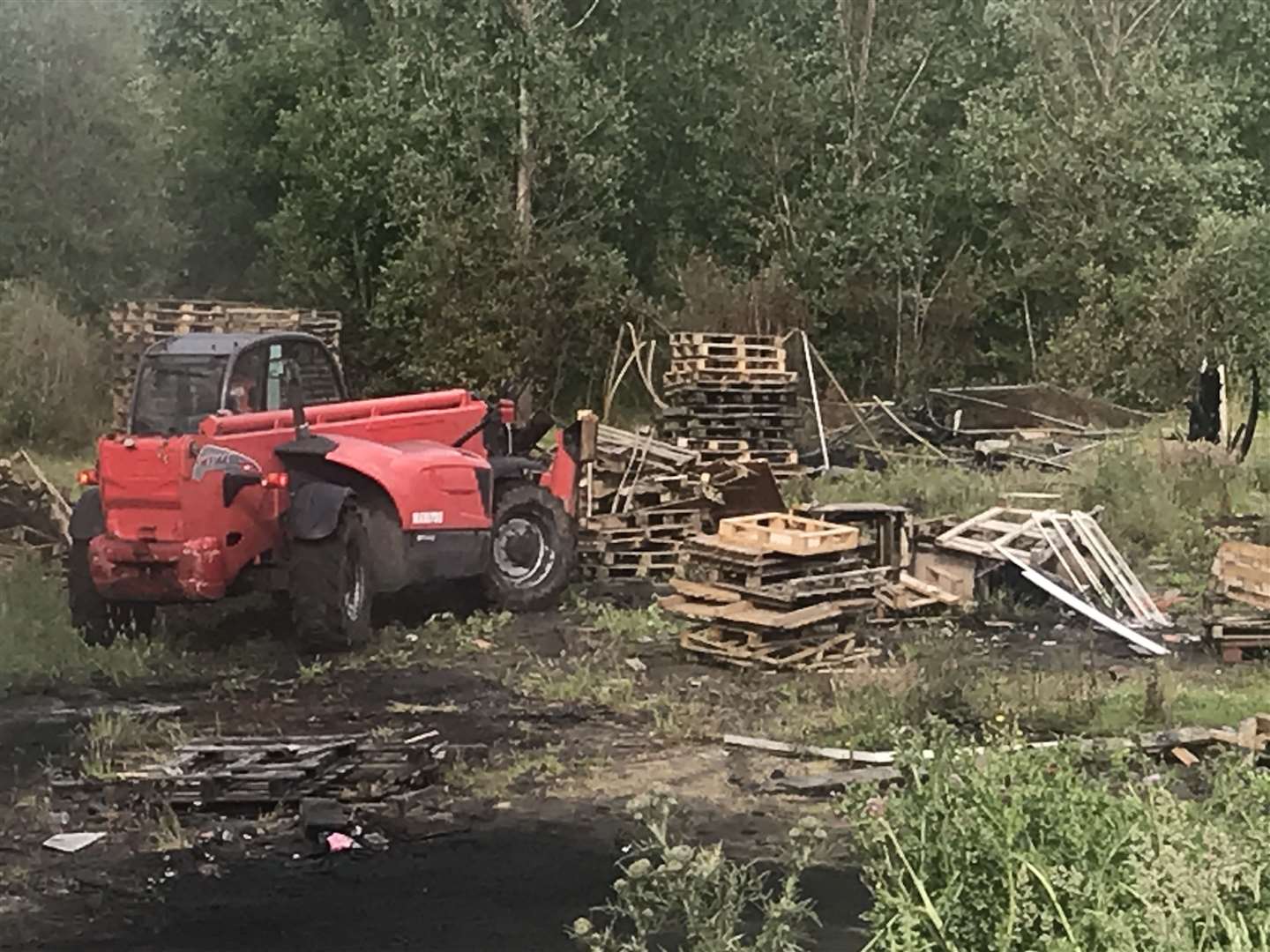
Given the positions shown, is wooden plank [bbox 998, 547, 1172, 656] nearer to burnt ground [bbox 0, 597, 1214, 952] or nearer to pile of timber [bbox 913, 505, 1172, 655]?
pile of timber [bbox 913, 505, 1172, 655]

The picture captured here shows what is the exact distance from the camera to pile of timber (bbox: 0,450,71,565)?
1289 cm

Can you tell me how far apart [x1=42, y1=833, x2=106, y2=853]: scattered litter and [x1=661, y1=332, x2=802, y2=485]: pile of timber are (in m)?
9.37

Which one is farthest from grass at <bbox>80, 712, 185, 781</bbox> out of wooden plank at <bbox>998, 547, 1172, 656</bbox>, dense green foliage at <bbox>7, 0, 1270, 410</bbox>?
dense green foliage at <bbox>7, 0, 1270, 410</bbox>

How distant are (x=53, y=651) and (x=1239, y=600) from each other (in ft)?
25.8

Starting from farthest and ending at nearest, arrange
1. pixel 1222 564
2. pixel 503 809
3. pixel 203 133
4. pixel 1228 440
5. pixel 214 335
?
pixel 203 133
pixel 1228 440
pixel 1222 564
pixel 214 335
pixel 503 809

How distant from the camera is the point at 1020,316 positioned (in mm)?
26281

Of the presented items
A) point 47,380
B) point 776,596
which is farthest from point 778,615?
point 47,380

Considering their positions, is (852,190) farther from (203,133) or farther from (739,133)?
(203,133)

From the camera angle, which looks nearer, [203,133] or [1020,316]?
[203,133]

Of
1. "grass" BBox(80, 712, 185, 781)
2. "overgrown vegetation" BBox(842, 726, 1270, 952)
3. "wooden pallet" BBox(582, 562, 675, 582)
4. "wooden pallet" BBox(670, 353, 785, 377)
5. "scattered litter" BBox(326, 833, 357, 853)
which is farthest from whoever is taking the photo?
"wooden pallet" BBox(670, 353, 785, 377)

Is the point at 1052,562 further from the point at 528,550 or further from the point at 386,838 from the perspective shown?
the point at 386,838

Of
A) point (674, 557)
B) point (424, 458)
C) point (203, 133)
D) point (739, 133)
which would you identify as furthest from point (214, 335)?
point (739, 133)

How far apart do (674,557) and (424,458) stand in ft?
10.3

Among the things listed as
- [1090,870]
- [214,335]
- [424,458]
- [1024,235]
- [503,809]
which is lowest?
[503,809]
